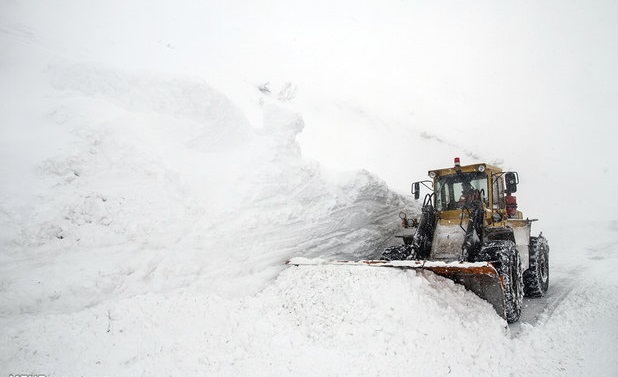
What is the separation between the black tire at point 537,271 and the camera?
6.78 metres

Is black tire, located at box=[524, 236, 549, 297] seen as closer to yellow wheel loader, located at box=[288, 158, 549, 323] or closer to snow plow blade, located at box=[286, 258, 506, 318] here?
yellow wheel loader, located at box=[288, 158, 549, 323]

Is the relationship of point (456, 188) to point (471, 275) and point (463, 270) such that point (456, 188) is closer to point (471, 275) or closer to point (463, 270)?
point (471, 275)

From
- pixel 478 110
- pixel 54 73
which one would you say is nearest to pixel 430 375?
pixel 54 73

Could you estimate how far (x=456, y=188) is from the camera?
277 inches

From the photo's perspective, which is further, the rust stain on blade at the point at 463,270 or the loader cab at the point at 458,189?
the loader cab at the point at 458,189

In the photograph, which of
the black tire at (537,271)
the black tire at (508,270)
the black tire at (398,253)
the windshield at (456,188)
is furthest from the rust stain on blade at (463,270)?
the black tire at (537,271)

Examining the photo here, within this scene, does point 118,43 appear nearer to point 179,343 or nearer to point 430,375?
point 179,343

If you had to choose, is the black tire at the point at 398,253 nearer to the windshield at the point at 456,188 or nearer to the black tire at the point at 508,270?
the black tire at the point at 508,270

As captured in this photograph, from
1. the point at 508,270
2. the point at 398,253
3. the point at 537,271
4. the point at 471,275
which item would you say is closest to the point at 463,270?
the point at 471,275

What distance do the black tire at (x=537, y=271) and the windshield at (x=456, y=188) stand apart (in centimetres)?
186

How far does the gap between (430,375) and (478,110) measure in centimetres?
2507

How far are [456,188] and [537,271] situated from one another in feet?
7.61

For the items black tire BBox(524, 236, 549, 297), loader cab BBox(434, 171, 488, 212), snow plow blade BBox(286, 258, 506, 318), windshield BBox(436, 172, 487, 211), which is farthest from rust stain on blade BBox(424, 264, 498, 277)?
black tire BBox(524, 236, 549, 297)

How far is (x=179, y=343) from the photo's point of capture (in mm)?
3762
